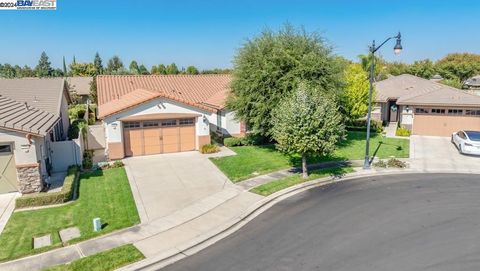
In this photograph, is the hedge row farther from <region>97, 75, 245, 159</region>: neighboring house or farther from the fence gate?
<region>97, 75, 245, 159</region>: neighboring house

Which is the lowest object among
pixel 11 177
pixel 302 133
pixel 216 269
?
pixel 216 269

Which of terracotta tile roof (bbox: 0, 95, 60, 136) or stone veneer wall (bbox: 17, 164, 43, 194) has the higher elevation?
terracotta tile roof (bbox: 0, 95, 60, 136)

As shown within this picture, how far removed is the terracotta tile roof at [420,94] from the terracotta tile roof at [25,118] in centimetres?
2751

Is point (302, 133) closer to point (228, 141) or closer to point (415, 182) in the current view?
point (415, 182)

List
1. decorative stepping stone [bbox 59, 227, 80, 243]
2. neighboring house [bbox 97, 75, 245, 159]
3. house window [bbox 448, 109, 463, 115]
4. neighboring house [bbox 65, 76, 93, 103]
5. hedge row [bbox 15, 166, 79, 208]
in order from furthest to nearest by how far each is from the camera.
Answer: neighboring house [bbox 65, 76, 93, 103] → house window [bbox 448, 109, 463, 115] → neighboring house [bbox 97, 75, 245, 159] → hedge row [bbox 15, 166, 79, 208] → decorative stepping stone [bbox 59, 227, 80, 243]

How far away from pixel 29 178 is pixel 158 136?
9022 millimetres

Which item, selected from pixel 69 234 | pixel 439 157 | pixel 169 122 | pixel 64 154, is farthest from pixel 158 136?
pixel 439 157

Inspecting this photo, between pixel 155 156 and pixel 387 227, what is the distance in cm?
1510

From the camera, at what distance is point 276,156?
73.8 ft

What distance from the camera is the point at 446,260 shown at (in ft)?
33.6

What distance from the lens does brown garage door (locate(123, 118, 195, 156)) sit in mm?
22312

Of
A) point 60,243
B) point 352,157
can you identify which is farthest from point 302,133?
point 60,243

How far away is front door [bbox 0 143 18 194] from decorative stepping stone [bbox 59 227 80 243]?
5.23 m

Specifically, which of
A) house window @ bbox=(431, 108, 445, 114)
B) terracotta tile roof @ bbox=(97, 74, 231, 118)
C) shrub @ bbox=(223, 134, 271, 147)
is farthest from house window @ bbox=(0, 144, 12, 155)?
house window @ bbox=(431, 108, 445, 114)
